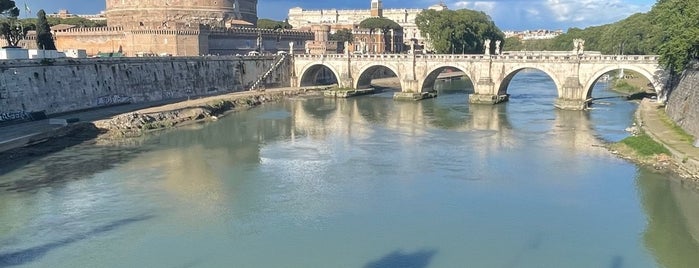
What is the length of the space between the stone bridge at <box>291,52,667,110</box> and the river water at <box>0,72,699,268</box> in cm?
747

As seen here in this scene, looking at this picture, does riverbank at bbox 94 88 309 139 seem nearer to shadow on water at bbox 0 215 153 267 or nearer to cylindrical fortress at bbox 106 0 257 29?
shadow on water at bbox 0 215 153 267

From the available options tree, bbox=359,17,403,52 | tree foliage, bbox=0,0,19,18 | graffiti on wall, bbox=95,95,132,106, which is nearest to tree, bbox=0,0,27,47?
tree foliage, bbox=0,0,19,18

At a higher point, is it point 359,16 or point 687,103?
point 359,16

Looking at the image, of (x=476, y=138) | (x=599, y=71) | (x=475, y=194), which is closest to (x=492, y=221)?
(x=475, y=194)

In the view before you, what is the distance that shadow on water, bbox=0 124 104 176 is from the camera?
18.9 meters

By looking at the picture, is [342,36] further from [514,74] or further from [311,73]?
[514,74]

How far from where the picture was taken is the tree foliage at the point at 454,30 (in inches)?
2088

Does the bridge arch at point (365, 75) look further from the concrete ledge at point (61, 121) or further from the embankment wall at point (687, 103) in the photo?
the concrete ledge at point (61, 121)

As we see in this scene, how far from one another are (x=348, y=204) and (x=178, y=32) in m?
31.5

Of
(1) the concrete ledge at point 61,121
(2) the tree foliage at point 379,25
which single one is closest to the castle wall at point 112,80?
(1) the concrete ledge at point 61,121

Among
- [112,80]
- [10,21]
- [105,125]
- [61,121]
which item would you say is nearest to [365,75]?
[112,80]

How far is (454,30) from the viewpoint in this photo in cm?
5316

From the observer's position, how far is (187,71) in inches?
1427

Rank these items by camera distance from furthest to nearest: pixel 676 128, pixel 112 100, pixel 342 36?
pixel 342 36 < pixel 112 100 < pixel 676 128
